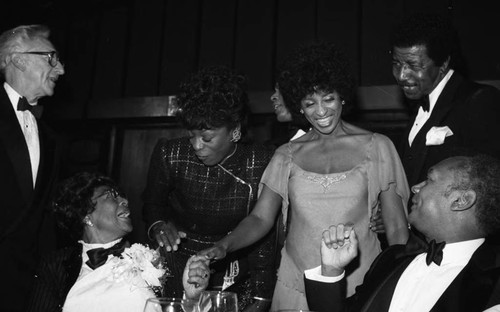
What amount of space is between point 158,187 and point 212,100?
548 millimetres

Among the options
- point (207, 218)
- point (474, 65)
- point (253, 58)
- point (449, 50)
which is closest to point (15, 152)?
point (207, 218)

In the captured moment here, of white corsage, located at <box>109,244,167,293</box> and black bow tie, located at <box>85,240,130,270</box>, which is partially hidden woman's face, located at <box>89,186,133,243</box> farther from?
white corsage, located at <box>109,244,167,293</box>

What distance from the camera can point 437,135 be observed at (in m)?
2.84

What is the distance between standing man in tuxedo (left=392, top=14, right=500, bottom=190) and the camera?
9.01ft

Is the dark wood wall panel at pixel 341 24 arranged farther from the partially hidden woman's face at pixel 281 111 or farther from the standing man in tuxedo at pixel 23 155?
the standing man in tuxedo at pixel 23 155

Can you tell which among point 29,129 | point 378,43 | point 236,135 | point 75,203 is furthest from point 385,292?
point 378,43

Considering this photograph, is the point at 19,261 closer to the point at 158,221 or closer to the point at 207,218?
the point at 158,221

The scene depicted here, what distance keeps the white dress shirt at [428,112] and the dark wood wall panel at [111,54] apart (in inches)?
123

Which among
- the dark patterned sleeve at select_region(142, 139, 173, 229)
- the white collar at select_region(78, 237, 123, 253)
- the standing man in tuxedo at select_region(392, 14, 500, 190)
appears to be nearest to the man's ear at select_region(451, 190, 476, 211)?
the standing man in tuxedo at select_region(392, 14, 500, 190)

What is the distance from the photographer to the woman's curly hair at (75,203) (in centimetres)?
303

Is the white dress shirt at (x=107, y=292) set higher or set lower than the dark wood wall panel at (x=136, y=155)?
lower

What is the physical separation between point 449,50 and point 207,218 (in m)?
1.53

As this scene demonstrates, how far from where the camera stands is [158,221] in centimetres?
301

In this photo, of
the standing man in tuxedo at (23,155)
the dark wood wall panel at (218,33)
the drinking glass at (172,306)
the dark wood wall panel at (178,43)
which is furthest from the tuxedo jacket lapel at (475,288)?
the dark wood wall panel at (178,43)
